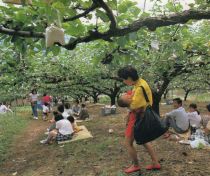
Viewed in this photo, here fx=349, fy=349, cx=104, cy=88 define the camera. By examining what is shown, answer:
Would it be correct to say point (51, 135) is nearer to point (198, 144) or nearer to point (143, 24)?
point (198, 144)

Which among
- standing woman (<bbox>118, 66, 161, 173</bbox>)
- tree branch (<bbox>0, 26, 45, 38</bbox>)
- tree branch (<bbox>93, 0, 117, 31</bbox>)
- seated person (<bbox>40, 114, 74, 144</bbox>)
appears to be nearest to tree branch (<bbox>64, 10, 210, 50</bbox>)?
tree branch (<bbox>93, 0, 117, 31</bbox>)

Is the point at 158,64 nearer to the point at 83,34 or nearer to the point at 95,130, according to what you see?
the point at 95,130

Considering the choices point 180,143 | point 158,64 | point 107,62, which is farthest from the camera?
point 158,64

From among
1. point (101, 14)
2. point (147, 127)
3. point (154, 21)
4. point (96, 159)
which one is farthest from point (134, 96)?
point (96, 159)

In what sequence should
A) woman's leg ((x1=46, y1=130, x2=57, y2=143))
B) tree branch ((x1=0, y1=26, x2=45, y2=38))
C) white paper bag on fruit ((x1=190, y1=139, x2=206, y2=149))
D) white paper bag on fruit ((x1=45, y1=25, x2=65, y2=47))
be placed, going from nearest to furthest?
white paper bag on fruit ((x1=45, y1=25, x2=65, y2=47)) < tree branch ((x1=0, y1=26, x2=45, y2=38)) < white paper bag on fruit ((x1=190, y1=139, x2=206, y2=149)) < woman's leg ((x1=46, y1=130, x2=57, y2=143))

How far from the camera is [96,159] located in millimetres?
8750

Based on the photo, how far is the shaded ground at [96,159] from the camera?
7.46m

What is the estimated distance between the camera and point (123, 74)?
6.50m

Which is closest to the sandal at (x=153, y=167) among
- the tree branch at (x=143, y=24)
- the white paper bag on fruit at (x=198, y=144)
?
the white paper bag on fruit at (x=198, y=144)

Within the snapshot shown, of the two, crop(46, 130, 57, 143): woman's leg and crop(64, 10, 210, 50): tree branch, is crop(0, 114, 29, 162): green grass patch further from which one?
crop(64, 10, 210, 50): tree branch

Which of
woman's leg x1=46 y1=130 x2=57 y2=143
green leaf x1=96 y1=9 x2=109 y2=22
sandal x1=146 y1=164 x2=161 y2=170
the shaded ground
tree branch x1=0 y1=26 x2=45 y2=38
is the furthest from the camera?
woman's leg x1=46 y1=130 x2=57 y2=143

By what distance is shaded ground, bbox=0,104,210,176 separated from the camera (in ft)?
24.5

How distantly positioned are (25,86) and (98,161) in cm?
876

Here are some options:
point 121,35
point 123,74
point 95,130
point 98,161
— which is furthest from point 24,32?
point 95,130
